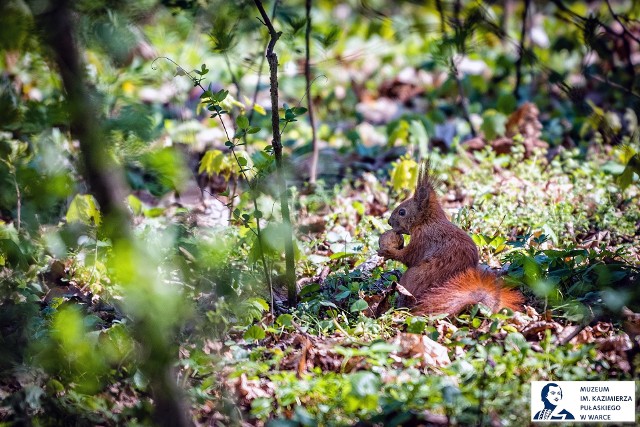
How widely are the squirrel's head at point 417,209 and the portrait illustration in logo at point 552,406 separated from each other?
4.19ft

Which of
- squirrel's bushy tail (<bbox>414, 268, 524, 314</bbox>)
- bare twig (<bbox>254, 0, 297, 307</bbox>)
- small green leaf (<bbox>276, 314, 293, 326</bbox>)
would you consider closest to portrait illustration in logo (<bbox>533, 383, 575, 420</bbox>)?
squirrel's bushy tail (<bbox>414, 268, 524, 314</bbox>)

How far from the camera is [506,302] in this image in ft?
12.1

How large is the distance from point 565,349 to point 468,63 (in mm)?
5561

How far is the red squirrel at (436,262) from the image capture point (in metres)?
3.70

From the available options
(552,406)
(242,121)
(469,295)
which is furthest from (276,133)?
(552,406)

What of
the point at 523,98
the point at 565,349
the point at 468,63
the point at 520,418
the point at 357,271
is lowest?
the point at 520,418

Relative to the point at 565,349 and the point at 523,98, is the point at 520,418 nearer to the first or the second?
the point at 565,349

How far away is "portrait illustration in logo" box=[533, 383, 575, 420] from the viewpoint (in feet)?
9.57

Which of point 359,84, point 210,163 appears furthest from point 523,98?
point 210,163

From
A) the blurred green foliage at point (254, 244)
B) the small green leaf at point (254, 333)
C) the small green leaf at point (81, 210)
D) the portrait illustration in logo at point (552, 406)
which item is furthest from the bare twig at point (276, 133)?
the small green leaf at point (81, 210)

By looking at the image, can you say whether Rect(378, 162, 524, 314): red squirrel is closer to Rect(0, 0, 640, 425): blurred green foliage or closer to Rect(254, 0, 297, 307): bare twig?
Rect(0, 0, 640, 425): blurred green foliage

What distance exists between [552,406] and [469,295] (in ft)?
2.68

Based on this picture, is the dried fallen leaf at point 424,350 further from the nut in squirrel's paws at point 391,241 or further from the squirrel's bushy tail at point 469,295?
the nut in squirrel's paws at point 391,241

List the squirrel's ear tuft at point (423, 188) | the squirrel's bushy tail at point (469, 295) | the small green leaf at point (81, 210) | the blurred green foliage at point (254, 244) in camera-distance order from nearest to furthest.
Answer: the blurred green foliage at point (254, 244) → the squirrel's bushy tail at point (469, 295) → the squirrel's ear tuft at point (423, 188) → the small green leaf at point (81, 210)
